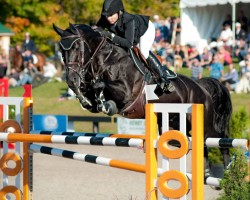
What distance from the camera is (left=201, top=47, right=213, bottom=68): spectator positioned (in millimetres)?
21500

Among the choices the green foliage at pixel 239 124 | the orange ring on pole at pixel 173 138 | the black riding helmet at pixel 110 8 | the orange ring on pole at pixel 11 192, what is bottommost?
the orange ring on pole at pixel 11 192

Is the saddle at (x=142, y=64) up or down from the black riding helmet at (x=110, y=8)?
down

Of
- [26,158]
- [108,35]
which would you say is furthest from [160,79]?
[26,158]

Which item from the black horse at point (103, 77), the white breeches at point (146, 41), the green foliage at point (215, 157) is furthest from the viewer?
the green foliage at point (215, 157)

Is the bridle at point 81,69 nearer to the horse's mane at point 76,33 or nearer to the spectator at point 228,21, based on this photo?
the horse's mane at point 76,33

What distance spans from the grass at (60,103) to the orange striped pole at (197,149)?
416 inches

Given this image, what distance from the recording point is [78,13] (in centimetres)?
2728

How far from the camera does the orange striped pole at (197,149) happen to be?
18.4 ft

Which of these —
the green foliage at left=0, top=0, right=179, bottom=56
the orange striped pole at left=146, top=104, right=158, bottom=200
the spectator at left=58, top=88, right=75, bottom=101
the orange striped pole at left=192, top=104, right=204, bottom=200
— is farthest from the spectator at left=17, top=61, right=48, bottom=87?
the orange striped pole at left=192, top=104, right=204, bottom=200

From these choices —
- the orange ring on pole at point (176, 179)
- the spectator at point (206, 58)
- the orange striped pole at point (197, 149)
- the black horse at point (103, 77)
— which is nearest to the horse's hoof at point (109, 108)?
the black horse at point (103, 77)

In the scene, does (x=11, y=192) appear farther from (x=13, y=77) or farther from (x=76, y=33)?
(x=13, y=77)

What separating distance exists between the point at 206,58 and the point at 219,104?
11917 mm

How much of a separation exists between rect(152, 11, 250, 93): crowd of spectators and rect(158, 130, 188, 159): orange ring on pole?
13304 mm

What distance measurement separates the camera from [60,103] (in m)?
20.4
